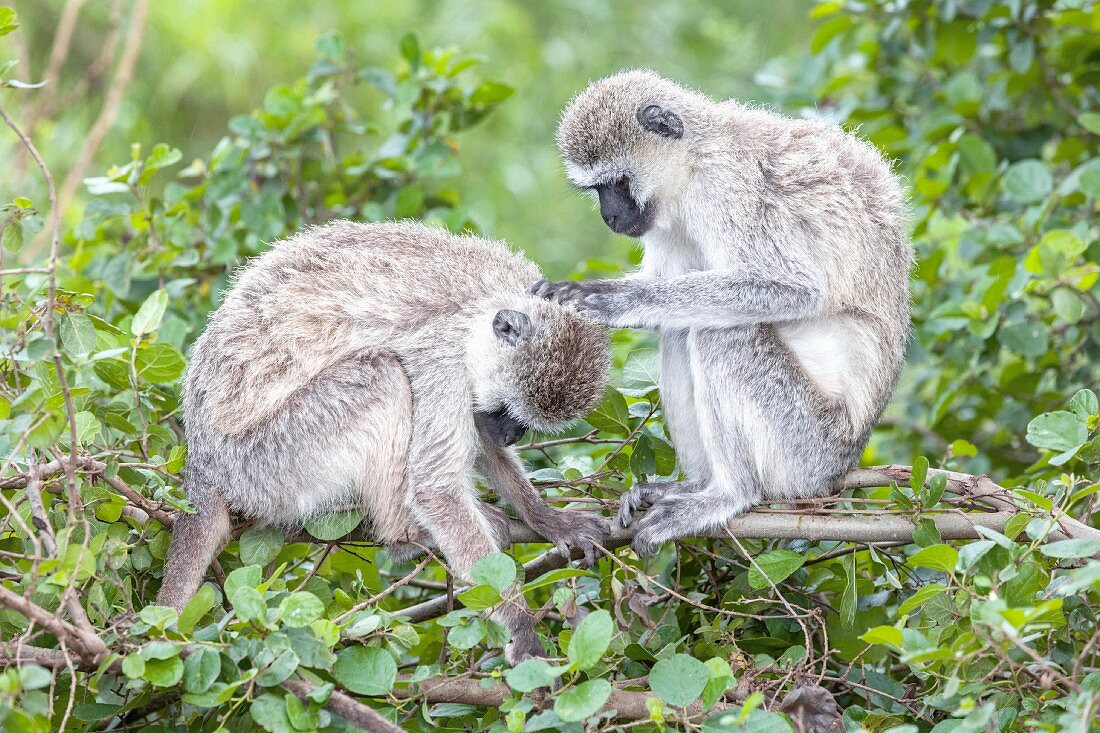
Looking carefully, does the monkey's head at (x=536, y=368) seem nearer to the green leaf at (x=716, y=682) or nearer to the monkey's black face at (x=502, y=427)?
the monkey's black face at (x=502, y=427)

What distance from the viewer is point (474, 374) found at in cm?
387

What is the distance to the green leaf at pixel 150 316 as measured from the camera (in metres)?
3.07

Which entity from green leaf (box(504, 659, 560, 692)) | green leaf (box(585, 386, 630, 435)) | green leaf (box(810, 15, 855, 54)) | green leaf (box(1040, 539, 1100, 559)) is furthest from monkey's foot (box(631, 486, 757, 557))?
green leaf (box(810, 15, 855, 54))

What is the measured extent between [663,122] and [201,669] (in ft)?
8.43

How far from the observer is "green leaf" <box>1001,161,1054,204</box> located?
14.6 feet

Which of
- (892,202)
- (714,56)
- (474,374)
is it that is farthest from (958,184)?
(714,56)

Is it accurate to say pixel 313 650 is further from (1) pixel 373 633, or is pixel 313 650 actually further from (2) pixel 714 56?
(2) pixel 714 56

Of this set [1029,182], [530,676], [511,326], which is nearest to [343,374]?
[511,326]

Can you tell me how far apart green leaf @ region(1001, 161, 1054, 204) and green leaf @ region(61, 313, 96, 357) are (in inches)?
133

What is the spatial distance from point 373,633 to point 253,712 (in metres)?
0.38

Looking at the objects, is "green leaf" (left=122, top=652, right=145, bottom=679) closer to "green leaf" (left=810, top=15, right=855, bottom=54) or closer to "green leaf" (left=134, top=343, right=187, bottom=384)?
"green leaf" (left=134, top=343, right=187, bottom=384)

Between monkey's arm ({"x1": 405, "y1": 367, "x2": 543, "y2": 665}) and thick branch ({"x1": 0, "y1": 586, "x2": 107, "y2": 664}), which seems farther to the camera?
monkey's arm ({"x1": 405, "y1": 367, "x2": 543, "y2": 665})

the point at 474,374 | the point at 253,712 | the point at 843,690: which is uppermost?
the point at 474,374

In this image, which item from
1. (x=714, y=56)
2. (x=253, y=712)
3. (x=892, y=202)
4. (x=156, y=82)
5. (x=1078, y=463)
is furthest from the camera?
(x=714, y=56)
